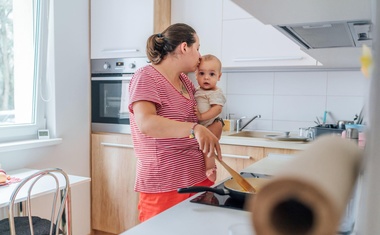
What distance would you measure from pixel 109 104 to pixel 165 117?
1.76m

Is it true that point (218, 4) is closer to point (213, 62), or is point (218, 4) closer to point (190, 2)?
point (190, 2)

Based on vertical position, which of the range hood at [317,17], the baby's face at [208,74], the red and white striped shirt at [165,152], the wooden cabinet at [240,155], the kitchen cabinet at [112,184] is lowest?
the kitchen cabinet at [112,184]

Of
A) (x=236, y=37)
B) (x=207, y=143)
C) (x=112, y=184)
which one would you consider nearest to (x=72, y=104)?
(x=112, y=184)

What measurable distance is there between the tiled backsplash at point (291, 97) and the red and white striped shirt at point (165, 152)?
161 cm

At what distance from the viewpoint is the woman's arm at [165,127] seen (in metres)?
1.03

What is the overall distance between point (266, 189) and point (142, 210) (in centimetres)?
129

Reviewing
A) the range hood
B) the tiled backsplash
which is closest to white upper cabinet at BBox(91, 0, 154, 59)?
the tiled backsplash

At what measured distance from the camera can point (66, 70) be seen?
278 cm

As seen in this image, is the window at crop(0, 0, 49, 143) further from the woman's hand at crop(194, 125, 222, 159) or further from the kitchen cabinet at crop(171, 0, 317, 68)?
the woman's hand at crop(194, 125, 222, 159)

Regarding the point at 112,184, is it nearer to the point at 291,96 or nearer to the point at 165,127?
the point at 291,96

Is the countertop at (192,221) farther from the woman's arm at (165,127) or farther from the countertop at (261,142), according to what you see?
the countertop at (261,142)

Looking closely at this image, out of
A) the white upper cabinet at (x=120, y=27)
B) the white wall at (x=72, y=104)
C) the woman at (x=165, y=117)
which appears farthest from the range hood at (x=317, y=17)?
the white wall at (x=72, y=104)

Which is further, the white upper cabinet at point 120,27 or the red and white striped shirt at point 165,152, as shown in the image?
the white upper cabinet at point 120,27

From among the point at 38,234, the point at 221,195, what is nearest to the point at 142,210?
the point at 221,195
